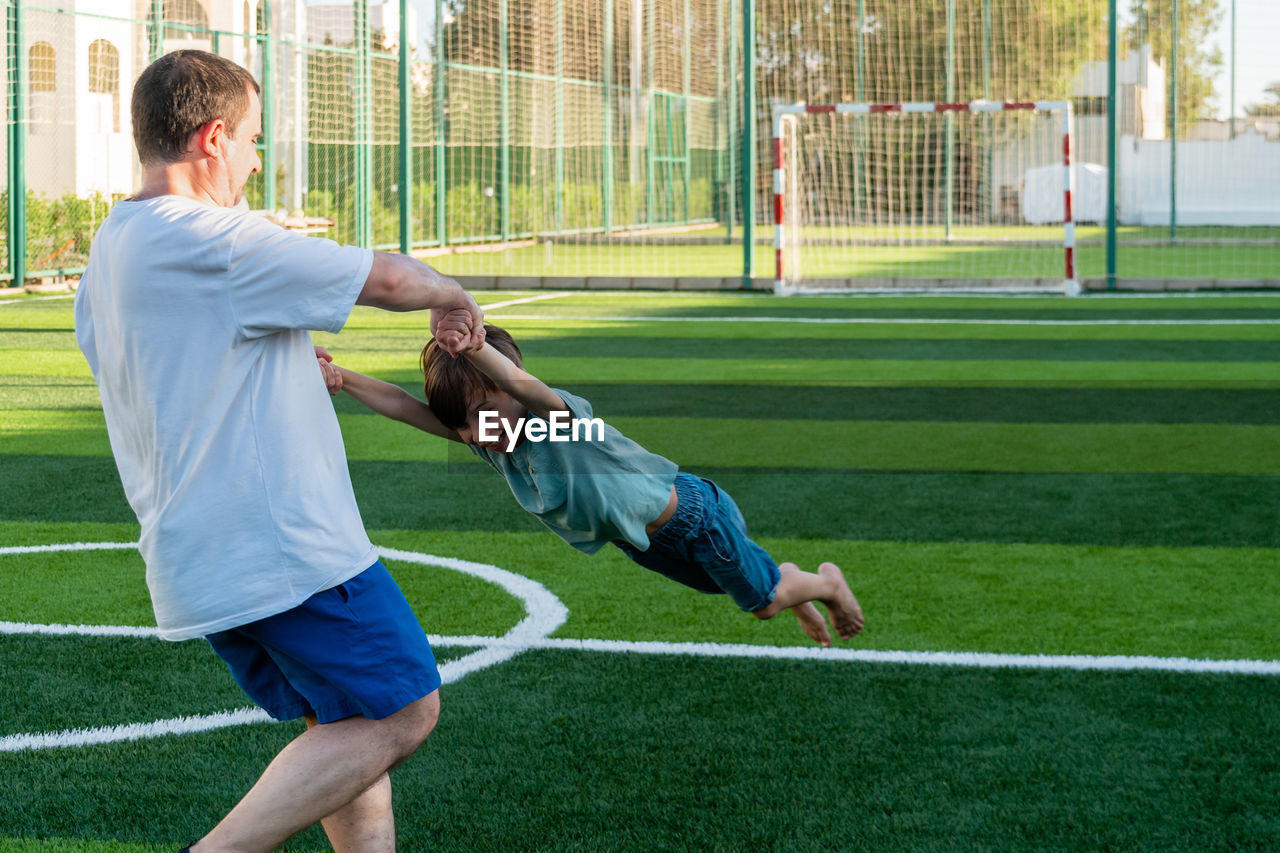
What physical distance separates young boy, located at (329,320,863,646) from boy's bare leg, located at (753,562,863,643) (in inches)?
12.9

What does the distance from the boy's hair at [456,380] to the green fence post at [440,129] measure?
744 inches

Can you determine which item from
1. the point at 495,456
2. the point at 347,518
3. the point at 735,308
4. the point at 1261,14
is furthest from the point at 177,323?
the point at 1261,14

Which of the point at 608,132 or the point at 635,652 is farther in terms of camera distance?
the point at 608,132

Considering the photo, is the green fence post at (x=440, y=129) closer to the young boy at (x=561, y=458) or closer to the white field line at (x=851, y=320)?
the white field line at (x=851, y=320)

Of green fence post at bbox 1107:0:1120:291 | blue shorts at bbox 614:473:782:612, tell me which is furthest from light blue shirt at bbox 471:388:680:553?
green fence post at bbox 1107:0:1120:291

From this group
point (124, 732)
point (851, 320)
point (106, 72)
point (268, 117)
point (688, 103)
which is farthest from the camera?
point (688, 103)

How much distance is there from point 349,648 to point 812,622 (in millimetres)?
1972

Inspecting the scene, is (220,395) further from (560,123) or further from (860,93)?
(560,123)

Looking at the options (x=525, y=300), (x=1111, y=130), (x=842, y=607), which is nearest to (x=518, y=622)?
(x=842, y=607)

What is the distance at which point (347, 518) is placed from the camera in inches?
105

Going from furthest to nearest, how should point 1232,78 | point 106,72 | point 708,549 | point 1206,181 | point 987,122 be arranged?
1. point 987,122
2. point 1206,181
3. point 1232,78
4. point 106,72
5. point 708,549

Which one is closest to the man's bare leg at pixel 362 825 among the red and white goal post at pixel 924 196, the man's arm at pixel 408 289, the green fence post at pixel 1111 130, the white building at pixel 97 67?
the man's arm at pixel 408 289

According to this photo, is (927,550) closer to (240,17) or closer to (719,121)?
(240,17)

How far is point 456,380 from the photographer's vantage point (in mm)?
3342
